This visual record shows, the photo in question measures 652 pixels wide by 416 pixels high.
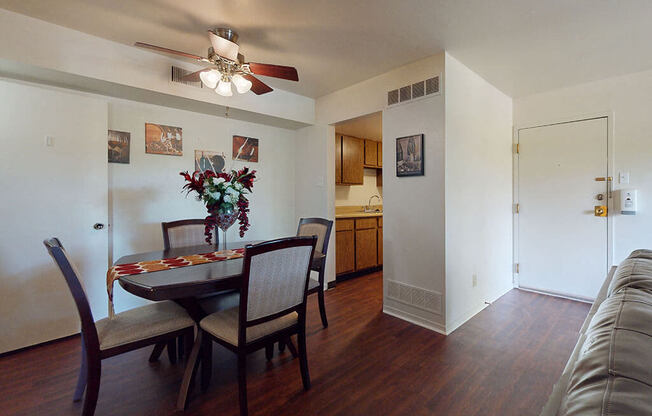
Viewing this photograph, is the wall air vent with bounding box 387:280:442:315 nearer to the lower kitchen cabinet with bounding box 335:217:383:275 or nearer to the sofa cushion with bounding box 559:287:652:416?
the lower kitchen cabinet with bounding box 335:217:383:275

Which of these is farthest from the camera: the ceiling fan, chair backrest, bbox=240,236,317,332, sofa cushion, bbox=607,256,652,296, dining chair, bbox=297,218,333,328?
dining chair, bbox=297,218,333,328

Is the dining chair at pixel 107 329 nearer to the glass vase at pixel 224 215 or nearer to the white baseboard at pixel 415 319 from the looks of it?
the glass vase at pixel 224 215

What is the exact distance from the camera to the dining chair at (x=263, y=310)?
148 cm

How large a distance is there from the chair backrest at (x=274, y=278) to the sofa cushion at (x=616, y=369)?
1.23 meters

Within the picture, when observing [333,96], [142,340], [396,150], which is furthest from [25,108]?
[396,150]

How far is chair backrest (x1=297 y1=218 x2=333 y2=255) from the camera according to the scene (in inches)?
103

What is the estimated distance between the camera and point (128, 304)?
2.78 metres

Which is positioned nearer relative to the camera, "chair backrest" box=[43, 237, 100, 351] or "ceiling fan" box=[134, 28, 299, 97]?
"chair backrest" box=[43, 237, 100, 351]

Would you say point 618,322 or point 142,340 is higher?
point 618,322

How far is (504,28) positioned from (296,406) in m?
2.92

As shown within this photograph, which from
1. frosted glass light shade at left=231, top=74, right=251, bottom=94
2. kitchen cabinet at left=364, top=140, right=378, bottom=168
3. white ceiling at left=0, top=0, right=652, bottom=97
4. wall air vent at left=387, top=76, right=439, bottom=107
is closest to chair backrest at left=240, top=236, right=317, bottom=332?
frosted glass light shade at left=231, top=74, right=251, bottom=94

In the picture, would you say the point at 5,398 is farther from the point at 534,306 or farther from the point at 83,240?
the point at 534,306

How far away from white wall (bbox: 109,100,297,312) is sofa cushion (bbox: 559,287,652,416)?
3.23m

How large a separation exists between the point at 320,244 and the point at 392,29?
188 cm
